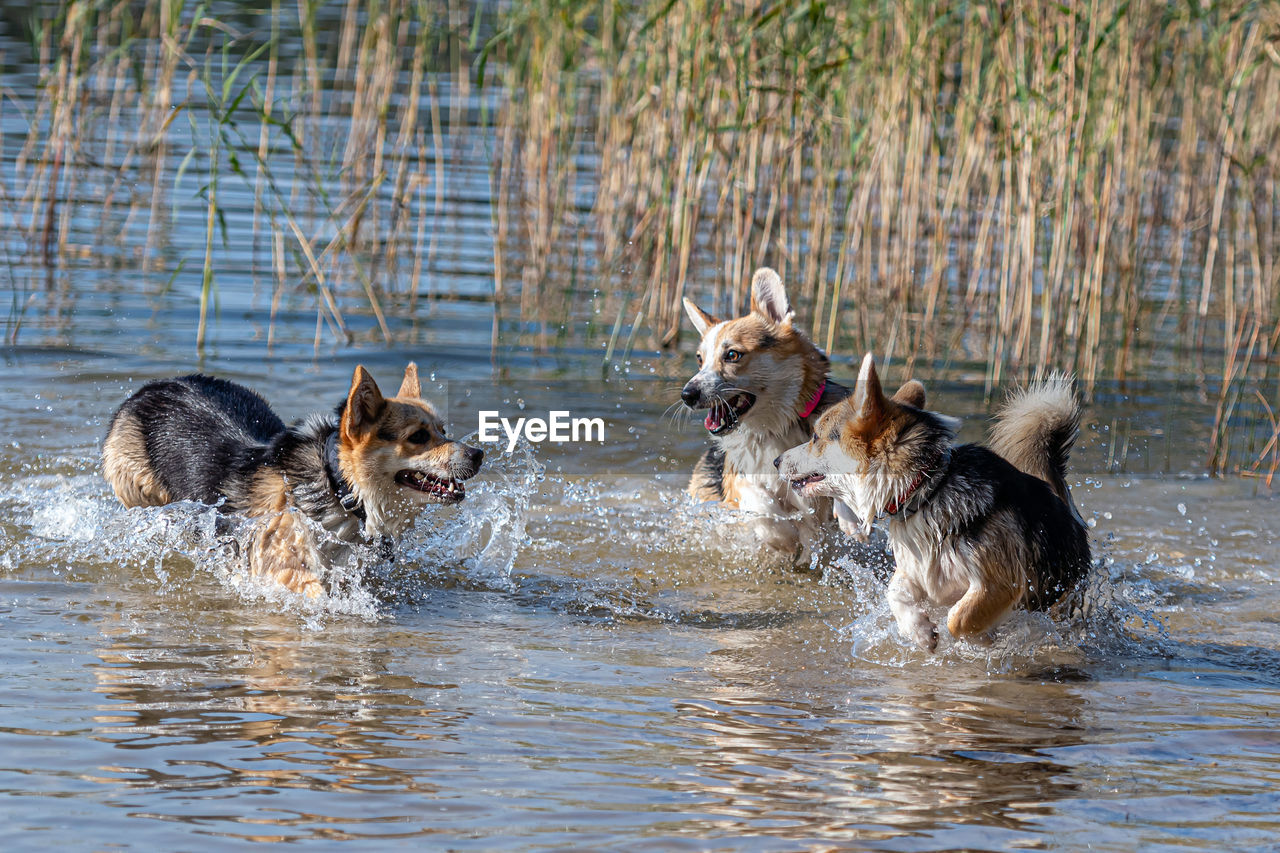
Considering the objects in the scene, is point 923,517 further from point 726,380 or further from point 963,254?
point 963,254

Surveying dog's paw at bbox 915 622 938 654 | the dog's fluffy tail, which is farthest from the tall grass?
dog's paw at bbox 915 622 938 654

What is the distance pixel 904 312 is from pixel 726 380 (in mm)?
4385

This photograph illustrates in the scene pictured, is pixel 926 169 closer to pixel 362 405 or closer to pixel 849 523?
pixel 849 523

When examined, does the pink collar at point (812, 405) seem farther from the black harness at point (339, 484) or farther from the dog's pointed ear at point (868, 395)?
the black harness at point (339, 484)

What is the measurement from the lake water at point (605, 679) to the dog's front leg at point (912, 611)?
0.09 meters

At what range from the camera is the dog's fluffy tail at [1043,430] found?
15.0ft

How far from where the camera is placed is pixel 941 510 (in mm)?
4191

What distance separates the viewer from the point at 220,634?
14.0ft

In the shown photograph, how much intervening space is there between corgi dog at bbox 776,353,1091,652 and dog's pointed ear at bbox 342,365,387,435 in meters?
1.47

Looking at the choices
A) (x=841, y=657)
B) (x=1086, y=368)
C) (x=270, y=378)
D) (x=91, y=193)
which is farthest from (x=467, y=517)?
(x=91, y=193)

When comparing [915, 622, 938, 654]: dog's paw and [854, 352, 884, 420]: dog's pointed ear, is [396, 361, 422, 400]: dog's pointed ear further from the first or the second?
[915, 622, 938, 654]: dog's paw

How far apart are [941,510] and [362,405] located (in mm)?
2026

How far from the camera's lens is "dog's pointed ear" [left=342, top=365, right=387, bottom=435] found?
447 centimetres

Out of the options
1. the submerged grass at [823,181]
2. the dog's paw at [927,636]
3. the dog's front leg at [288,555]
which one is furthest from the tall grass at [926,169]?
the dog's front leg at [288,555]
